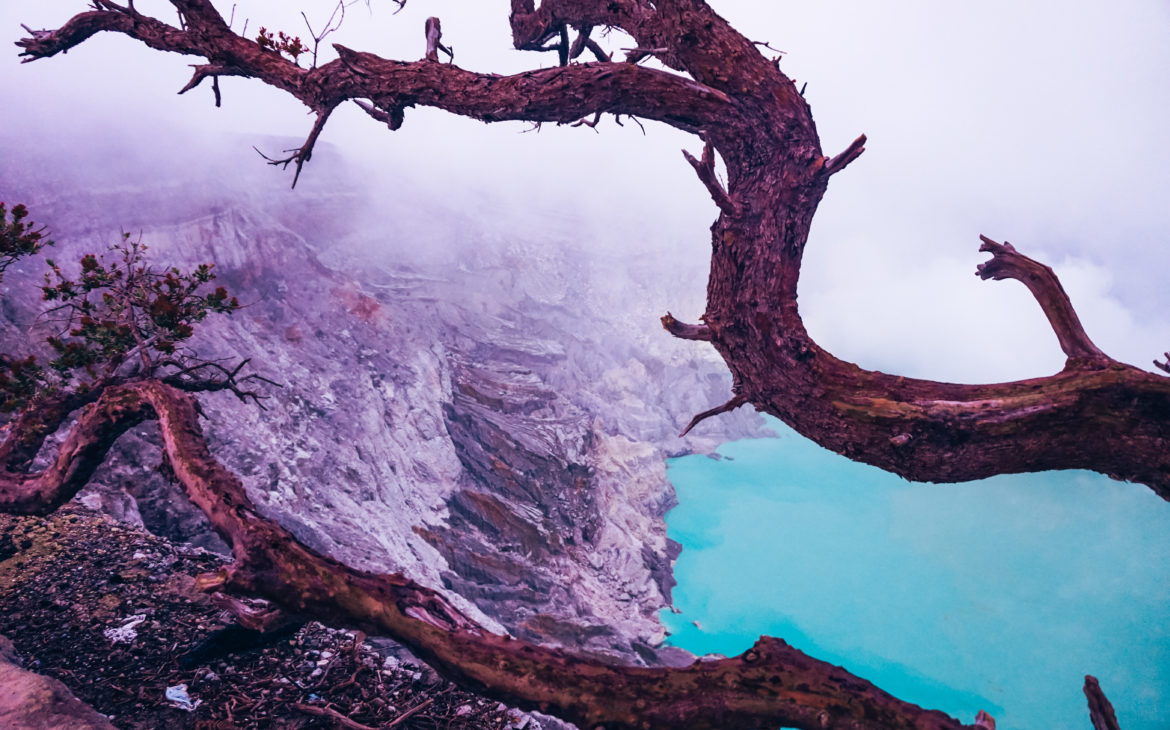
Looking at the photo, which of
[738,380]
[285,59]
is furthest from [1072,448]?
[285,59]

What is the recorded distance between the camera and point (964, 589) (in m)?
9.01

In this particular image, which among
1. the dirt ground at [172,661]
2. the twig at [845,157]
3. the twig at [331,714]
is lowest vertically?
the dirt ground at [172,661]

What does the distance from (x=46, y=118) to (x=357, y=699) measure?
10.9 m

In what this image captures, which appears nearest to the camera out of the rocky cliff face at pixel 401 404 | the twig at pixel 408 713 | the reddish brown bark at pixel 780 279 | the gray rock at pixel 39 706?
the reddish brown bark at pixel 780 279

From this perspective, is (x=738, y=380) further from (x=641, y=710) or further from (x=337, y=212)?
(x=337, y=212)

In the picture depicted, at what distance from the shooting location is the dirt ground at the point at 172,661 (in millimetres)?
2463

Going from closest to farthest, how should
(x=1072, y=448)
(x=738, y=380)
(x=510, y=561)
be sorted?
(x=1072, y=448) → (x=738, y=380) → (x=510, y=561)

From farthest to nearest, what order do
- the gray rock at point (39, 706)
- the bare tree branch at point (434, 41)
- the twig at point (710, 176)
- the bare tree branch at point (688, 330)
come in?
the bare tree branch at point (434, 41)
the bare tree branch at point (688, 330)
the gray rock at point (39, 706)
the twig at point (710, 176)

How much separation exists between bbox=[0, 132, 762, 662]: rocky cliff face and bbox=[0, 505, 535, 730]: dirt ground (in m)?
1.45

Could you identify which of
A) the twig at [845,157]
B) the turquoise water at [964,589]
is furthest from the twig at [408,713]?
the turquoise water at [964,589]

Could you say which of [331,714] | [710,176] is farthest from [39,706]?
[710,176]

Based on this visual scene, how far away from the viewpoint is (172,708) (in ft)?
7.95

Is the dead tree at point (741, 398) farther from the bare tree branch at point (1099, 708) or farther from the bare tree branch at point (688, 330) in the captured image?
the bare tree branch at point (1099, 708)

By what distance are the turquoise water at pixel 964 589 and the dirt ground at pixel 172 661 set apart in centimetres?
630
